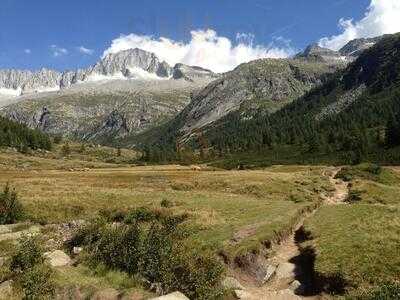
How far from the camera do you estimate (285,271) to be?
28.6m

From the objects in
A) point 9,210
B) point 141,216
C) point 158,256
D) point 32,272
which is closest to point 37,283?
point 32,272

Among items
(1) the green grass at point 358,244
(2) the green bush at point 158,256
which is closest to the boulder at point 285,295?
(1) the green grass at point 358,244

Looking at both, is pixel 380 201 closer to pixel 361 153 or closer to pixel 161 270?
pixel 161 270

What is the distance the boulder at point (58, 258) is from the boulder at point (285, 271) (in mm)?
12078

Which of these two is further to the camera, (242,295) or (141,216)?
(141,216)

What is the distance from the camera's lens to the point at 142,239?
30.0 metres

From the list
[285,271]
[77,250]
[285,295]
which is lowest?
[285,295]

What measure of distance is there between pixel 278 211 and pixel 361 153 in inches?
4853

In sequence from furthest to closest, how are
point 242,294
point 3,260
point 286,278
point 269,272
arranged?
point 3,260 < point 269,272 < point 286,278 < point 242,294

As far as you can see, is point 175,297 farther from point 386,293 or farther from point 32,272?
point 386,293

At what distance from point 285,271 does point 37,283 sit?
12815 millimetres

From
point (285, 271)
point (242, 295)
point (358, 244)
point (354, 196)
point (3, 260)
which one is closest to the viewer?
point (242, 295)

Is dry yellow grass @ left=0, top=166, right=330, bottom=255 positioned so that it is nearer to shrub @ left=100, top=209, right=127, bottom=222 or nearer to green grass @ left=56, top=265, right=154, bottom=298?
shrub @ left=100, top=209, right=127, bottom=222

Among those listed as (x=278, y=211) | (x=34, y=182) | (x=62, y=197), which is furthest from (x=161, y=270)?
(x=34, y=182)
